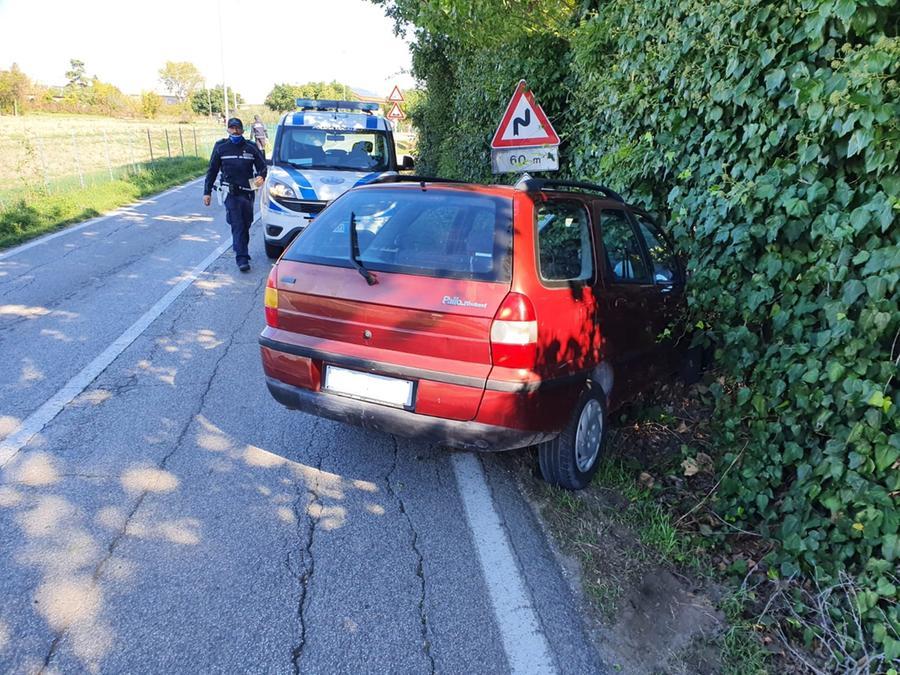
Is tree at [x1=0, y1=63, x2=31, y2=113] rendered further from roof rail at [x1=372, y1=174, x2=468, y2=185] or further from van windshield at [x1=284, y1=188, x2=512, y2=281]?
van windshield at [x1=284, y1=188, x2=512, y2=281]

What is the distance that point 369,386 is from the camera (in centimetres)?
352

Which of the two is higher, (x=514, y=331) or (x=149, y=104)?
(x=514, y=331)

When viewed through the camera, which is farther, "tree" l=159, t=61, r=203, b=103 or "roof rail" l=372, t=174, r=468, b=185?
"tree" l=159, t=61, r=203, b=103

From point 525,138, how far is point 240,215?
4.10 m

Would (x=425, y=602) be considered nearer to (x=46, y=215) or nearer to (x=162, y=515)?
(x=162, y=515)

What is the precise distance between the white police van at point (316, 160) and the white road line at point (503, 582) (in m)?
6.06

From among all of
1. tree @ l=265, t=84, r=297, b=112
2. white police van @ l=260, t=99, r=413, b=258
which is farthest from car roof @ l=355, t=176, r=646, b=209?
tree @ l=265, t=84, r=297, b=112

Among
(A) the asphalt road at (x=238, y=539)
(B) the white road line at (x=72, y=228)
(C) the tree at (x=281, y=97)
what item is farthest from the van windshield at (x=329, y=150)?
(C) the tree at (x=281, y=97)

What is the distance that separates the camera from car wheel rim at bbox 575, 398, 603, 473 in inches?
146

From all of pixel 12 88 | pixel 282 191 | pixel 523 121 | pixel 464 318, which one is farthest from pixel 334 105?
pixel 12 88

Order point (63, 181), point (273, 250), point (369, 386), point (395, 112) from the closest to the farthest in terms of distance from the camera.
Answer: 1. point (369, 386)
2. point (273, 250)
3. point (63, 181)
4. point (395, 112)

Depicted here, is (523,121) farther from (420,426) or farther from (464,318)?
(420,426)

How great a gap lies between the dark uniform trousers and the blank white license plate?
5.91 meters

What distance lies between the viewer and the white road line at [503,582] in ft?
8.40
